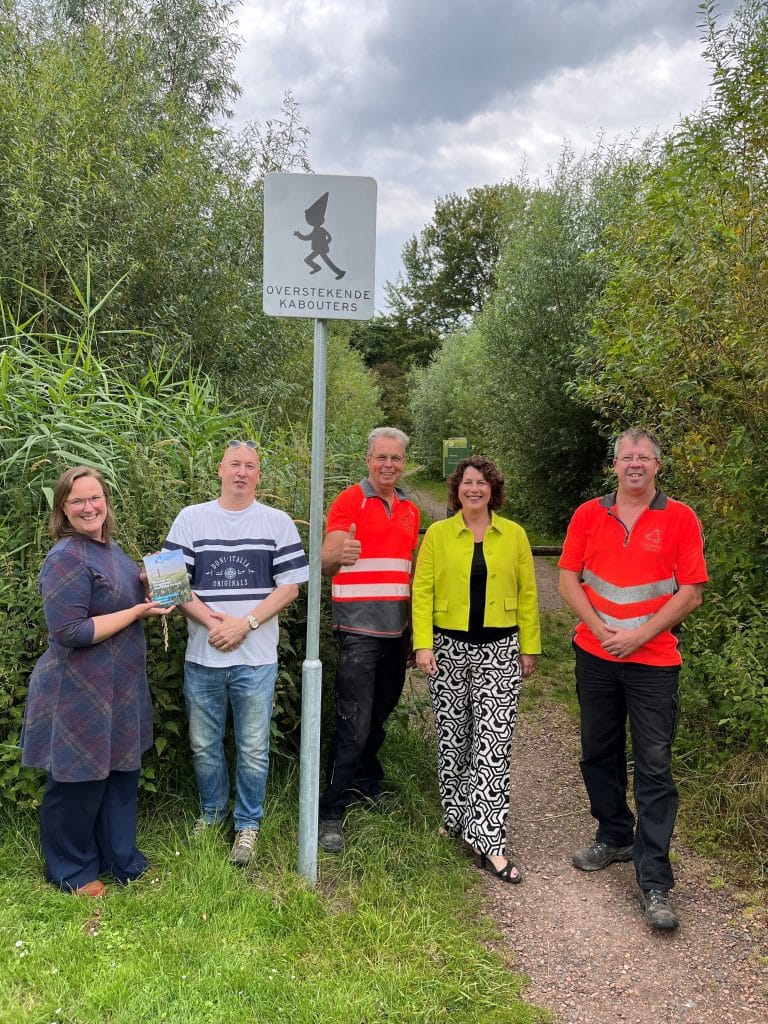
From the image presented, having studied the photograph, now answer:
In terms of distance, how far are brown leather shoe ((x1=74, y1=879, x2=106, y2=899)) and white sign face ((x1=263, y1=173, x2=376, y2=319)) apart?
250 centimetres

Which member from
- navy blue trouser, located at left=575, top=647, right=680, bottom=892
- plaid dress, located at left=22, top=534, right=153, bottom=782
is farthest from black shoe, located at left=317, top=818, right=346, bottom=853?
navy blue trouser, located at left=575, top=647, right=680, bottom=892

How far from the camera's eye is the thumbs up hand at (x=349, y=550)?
3.52 metres

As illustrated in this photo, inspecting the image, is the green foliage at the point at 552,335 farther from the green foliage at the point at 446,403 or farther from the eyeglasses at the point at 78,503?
the eyeglasses at the point at 78,503

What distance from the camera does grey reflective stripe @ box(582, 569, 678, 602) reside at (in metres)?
3.31

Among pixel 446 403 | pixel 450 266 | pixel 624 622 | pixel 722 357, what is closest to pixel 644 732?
pixel 624 622

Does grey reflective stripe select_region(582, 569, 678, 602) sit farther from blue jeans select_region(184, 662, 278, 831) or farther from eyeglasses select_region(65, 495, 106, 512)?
eyeglasses select_region(65, 495, 106, 512)

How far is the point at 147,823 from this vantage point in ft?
11.8

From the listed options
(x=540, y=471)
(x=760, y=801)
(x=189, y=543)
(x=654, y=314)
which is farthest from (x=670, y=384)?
(x=540, y=471)

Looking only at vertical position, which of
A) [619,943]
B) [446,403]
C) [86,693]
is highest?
[446,403]

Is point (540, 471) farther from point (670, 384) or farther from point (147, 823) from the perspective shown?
point (147, 823)

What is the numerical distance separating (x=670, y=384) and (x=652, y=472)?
156 cm

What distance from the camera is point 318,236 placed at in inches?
123

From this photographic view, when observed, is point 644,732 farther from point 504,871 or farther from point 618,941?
point 504,871

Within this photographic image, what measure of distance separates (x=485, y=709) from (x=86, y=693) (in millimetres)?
1823
